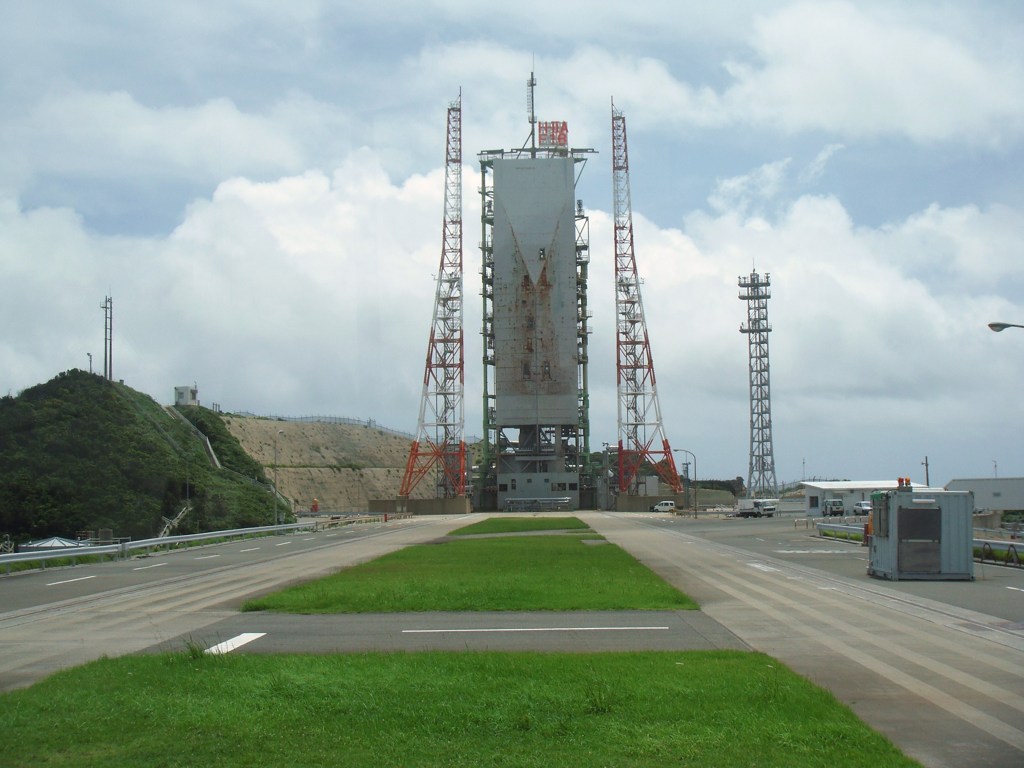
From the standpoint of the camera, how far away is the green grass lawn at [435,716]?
24.3 feet

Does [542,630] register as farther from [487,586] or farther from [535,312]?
[535,312]

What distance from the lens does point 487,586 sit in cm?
2094

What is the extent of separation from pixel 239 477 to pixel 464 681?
8073 cm

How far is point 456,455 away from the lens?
109m

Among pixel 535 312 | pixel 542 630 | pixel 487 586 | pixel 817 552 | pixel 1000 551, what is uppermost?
pixel 535 312

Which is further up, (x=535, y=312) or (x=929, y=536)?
(x=535, y=312)

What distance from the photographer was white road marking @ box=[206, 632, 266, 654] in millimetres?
13018

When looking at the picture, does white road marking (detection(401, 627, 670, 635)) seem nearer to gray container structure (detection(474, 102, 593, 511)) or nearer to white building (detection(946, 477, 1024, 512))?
white building (detection(946, 477, 1024, 512))

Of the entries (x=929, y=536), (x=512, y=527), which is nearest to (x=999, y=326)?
(x=929, y=536)

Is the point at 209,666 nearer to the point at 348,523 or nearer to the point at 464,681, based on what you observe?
the point at 464,681

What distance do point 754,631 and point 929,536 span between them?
11586mm

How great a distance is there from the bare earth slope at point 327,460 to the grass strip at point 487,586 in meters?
87.2

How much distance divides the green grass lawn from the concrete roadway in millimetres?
896

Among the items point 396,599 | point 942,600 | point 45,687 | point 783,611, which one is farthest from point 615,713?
point 942,600
